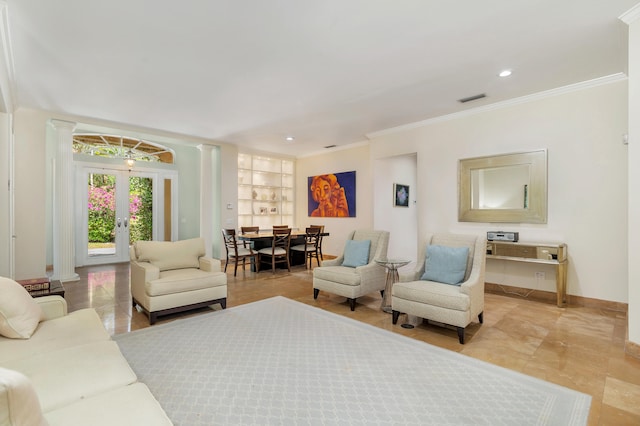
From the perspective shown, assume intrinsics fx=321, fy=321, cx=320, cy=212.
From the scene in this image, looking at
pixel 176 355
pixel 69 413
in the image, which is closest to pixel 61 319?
pixel 176 355

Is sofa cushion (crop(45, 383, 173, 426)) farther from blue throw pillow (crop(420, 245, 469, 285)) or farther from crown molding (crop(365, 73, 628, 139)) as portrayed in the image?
crown molding (crop(365, 73, 628, 139))

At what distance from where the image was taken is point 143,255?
3.81 m

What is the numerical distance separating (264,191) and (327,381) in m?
6.76

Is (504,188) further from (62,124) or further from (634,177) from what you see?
(62,124)

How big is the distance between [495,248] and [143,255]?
453 cm

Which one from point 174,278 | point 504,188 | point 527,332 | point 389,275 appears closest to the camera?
point 527,332

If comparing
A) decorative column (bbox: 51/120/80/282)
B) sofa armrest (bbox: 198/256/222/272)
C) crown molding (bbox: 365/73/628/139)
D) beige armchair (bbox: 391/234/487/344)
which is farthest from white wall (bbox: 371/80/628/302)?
decorative column (bbox: 51/120/80/282)

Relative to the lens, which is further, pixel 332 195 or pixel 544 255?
pixel 332 195

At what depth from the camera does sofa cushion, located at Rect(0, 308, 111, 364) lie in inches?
68.1

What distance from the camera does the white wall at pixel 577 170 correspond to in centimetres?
377

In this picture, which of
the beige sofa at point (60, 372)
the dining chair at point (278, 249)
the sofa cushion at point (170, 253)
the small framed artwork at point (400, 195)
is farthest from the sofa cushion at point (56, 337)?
the small framed artwork at point (400, 195)

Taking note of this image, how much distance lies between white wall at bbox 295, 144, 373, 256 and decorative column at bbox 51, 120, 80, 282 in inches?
198

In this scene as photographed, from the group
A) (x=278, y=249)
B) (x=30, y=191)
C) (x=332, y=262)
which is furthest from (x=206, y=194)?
(x=332, y=262)

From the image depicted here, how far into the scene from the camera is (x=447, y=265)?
338cm
